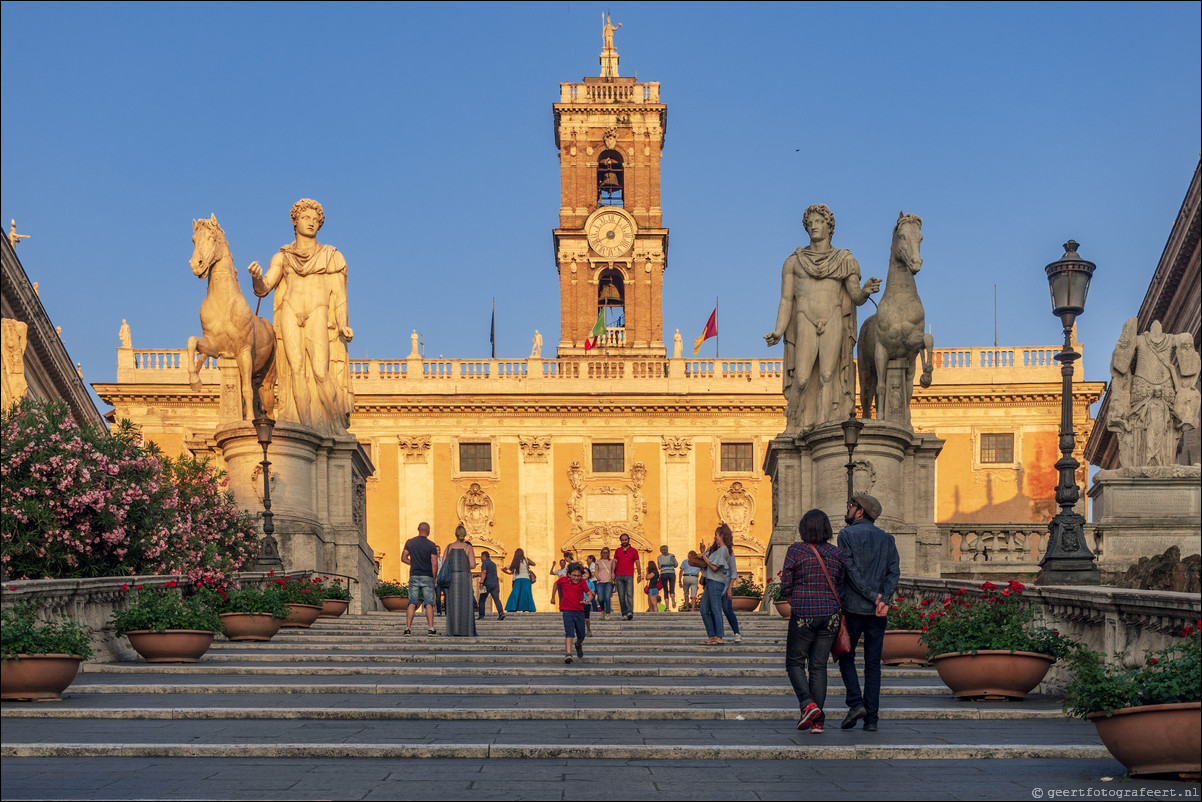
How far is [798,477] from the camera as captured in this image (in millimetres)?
25625

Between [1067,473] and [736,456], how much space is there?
2040 inches

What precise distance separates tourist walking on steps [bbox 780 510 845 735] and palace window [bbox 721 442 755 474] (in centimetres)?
5685

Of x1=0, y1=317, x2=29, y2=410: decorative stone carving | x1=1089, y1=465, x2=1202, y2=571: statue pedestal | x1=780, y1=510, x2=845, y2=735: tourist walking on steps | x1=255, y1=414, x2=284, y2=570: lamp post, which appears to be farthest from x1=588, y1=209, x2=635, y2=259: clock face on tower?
x1=780, y1=510, x2=845, y2=735: tourist walking on steps

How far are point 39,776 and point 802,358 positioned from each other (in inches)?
722

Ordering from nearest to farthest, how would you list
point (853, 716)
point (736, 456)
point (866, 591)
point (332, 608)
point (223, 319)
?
point (853, 716) < point (866, 591) < point (332, 608) < point (223, 319) < point (736, 456)

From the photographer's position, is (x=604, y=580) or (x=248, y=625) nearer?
(x=248, y=625)

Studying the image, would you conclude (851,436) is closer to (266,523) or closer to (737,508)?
(266,523)

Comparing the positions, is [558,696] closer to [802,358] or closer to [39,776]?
[39,776]

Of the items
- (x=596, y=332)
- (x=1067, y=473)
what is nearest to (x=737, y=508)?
(x=596, y=332)

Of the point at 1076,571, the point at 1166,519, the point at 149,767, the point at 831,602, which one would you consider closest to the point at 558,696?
the point at 831,602

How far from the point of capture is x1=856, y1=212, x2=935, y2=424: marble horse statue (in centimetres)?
2425

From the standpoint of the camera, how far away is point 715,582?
61.5 ft

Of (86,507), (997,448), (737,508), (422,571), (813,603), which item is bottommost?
(737,508)

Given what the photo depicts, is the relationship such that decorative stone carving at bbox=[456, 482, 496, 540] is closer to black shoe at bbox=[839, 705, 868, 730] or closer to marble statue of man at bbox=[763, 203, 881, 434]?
marble statue of man at bbox=[763, 203, 881, 434]
